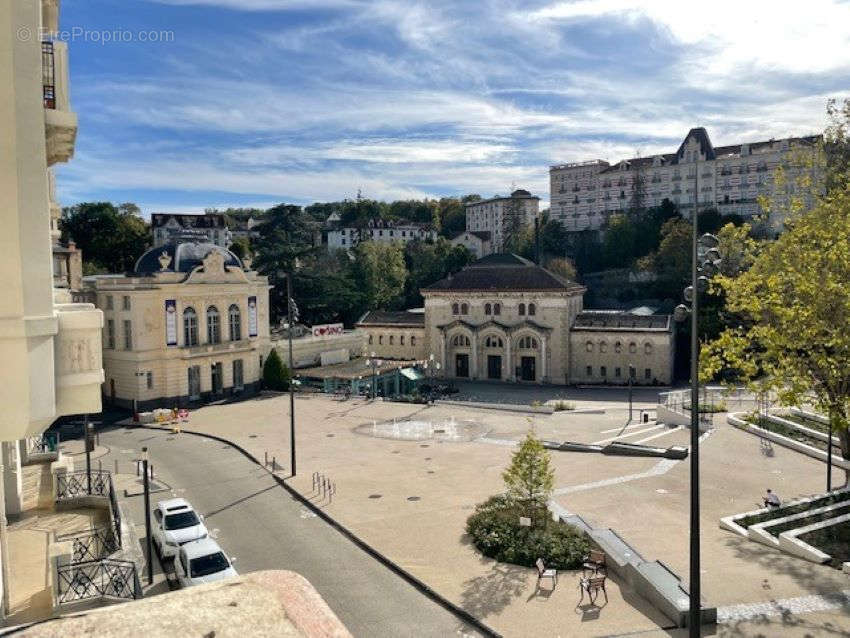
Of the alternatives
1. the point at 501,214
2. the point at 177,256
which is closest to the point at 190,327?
the point at 177,256

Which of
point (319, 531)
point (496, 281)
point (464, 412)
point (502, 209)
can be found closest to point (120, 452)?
point (319, 531)

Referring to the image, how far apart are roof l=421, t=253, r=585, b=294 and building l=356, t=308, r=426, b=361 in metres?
4.73

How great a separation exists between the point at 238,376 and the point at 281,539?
31.6 metres

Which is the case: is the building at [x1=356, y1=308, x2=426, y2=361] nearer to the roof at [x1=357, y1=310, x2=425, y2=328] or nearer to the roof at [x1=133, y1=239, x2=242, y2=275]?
the roof at [x1=357, y1=310, x2=425, y2=328]

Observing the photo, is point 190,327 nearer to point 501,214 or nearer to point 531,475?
point 531,475

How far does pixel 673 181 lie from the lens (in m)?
107

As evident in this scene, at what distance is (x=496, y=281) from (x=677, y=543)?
46.7 metres

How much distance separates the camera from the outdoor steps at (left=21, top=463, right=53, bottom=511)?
2180 cm

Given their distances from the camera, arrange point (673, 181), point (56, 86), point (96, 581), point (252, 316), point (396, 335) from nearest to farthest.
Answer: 1. point (56, 86)
2. point (96, 581)
3. point (252, 316)
4. point (396, 335)
5. point (673, 181)

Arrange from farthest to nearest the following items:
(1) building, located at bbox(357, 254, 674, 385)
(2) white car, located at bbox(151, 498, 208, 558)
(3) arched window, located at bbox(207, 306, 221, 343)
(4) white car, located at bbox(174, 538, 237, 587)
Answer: (1) building, located at bbox(357, 254, 674, 385) → (3) arched window, located at bbox(207, 306, 221, 343) → (2) white car, located at bbox(151, 498, 208, 558) → (4) white car, located at bbox(174, 538, 237, 587)

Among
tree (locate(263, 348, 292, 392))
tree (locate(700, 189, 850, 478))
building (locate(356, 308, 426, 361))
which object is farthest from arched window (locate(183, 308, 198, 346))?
tree (locate(700, 189, 850, 478))

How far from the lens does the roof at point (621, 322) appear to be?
2388 inches

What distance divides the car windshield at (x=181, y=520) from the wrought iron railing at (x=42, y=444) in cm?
955

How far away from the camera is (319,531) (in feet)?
73.6
